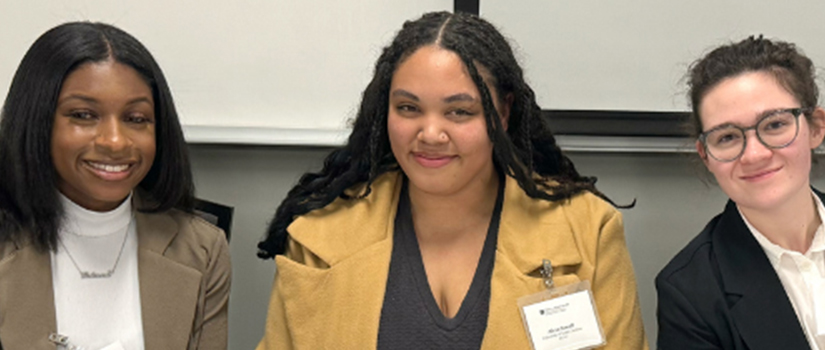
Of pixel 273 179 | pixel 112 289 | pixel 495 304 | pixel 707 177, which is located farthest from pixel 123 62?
pixel 707 177

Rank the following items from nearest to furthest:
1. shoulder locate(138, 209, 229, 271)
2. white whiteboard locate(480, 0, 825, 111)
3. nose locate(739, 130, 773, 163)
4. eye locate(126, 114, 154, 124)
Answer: nose locate(739, 130, 773, 163), eye locate(126, 114, 154, 124), shoulder locate(138, 209, 229, 271), white whiteboard locate(480, 0, 825, 111)

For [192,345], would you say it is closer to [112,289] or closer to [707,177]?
[112,289]

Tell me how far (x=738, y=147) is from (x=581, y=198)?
15.7 inches

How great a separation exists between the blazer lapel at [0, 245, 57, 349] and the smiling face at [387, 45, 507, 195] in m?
0.85

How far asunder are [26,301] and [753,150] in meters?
1.59

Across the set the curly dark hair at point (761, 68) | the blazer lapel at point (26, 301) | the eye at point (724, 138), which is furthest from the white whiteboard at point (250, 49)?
the eye at point (724, 138)

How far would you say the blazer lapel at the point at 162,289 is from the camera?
6.14ft

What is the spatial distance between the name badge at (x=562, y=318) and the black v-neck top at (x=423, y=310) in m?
0.11

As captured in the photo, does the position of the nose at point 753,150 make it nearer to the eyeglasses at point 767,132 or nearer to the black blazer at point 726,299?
the eyeglasses at point 767,132

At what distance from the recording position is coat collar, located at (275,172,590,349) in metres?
1.81

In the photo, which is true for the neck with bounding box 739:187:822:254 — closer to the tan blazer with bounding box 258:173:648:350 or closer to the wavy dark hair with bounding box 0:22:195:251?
the tan blazer with bounding box 258:173:648:350

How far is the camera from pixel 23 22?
7.63 ft

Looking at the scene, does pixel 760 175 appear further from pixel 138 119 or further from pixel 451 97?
pixel 138 119

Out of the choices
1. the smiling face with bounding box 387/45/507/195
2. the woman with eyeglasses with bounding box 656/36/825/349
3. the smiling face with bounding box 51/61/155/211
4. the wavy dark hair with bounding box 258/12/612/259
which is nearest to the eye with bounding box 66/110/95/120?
the smiling face with bounding box 51/61/155/211
